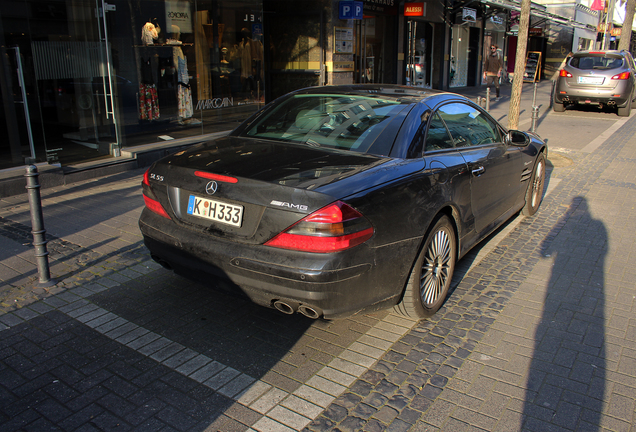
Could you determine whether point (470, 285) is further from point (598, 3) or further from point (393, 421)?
point (598, 3)

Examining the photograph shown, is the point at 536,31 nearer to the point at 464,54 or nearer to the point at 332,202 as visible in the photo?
the point at 464,54

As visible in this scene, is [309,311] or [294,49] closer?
[309,311]

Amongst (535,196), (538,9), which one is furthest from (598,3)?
(535,196)

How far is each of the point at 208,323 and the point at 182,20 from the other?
853 cm

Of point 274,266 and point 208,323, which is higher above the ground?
point 274,266

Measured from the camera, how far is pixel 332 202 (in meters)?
3.01

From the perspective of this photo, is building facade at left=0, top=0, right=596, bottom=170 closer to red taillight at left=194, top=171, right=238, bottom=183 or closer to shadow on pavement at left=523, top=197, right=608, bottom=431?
red taillight at left=194, top=171, right=238, bottom=183

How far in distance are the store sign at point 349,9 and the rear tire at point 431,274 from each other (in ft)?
35.1

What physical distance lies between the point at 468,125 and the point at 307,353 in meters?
2.65

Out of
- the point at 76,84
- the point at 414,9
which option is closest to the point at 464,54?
the point at 414,9

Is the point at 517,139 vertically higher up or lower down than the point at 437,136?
lower down

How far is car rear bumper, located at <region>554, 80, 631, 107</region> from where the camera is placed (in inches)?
634

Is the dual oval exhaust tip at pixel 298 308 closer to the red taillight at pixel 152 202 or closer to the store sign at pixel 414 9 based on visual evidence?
the red taillight at pixel 152 202

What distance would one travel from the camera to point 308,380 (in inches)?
126
